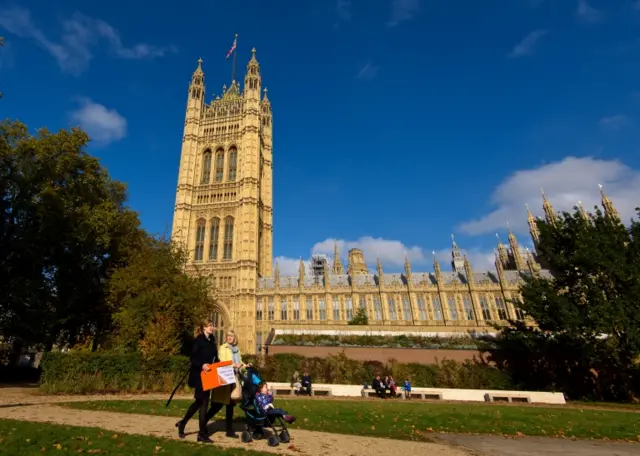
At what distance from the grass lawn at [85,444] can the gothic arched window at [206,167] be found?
51.7 meters

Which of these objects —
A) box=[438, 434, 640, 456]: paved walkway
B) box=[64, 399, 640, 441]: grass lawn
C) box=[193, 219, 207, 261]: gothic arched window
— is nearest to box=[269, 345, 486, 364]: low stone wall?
box=[64, 399, 640, 441]: grass lawn

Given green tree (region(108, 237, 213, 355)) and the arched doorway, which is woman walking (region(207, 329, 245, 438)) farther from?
the arched doorway

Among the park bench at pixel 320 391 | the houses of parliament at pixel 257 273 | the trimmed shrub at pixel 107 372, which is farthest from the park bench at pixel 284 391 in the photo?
the houses of parliament at pixel 257 273

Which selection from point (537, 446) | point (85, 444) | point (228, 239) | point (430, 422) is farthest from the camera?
point (228, 239)

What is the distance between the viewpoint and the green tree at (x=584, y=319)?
17.2 m

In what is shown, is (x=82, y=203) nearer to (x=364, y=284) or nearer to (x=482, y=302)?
(x=364, y=284)

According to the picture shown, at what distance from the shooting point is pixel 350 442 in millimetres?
6707

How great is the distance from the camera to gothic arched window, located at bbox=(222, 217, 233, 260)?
5000cm

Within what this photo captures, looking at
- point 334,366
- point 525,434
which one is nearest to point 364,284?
point 334,366

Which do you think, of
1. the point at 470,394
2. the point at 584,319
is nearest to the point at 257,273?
the point at 470,394

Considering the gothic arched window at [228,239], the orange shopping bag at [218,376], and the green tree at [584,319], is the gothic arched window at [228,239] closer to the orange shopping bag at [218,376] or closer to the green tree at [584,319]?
the green tree at [584,319]

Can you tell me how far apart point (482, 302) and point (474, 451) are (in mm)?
42950

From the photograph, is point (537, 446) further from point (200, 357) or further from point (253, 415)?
point (200, 357)

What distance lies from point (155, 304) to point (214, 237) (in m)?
33.5
